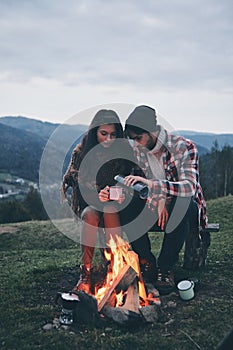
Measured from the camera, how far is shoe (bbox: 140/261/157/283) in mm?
4641

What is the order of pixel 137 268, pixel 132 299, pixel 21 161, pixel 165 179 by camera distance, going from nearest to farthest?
pixel 132 299 → pixel 137 268 → pixel 165 179 → pixel 21 161

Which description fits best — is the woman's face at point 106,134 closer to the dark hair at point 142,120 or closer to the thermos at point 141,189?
the dark hair at point 142,120

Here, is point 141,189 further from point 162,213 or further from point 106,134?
point 106,134

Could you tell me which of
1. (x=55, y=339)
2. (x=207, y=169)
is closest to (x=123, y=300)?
(x=55, y=339)

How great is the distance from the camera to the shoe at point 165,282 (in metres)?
4.50

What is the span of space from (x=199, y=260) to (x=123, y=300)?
5.35 feet

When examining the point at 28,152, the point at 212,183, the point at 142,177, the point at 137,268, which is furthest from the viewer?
the point at 28,152

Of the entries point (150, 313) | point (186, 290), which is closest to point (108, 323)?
point (150, 313)

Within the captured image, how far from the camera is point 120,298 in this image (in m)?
3.98

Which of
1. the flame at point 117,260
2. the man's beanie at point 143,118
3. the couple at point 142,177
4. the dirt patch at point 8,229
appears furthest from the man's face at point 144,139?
the dirt patch at point 8,229

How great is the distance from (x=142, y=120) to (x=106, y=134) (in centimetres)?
44

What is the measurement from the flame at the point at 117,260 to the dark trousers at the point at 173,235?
0.28 metres

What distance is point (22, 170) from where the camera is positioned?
9662cm

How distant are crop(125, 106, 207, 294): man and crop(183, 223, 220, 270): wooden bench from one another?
56cm
